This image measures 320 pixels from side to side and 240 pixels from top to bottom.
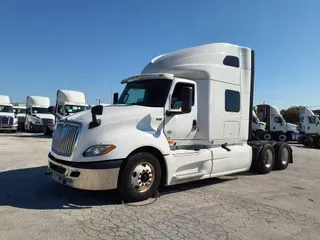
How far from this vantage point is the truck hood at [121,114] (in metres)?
5.61

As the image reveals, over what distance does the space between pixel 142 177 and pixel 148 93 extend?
1966 millimetres

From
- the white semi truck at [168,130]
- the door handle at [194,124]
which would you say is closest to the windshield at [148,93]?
the white semi truck at [168,130]

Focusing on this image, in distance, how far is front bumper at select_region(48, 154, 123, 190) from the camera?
17.3 ft

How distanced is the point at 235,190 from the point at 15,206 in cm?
468

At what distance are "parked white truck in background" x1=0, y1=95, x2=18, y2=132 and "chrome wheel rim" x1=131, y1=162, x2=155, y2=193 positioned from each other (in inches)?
998

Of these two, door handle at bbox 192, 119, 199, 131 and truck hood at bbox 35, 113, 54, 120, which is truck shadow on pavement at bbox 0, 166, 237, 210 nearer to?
door handle at bbox 192, 119, 199, 131

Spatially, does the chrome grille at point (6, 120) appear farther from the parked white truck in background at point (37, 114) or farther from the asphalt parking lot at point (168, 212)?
the asphalt parking lot at point (168, 212)

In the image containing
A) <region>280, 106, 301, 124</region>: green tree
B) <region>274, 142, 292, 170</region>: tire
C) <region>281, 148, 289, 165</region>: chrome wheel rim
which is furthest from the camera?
<region>280, 106, 301, 124</region>: green tree

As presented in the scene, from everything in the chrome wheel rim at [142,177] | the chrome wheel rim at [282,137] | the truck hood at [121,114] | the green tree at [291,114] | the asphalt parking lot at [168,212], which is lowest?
the asphalt parking lot at [168,212]

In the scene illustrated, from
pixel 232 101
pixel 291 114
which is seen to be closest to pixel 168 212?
pixel 232 101

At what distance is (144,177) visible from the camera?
581 centimetres

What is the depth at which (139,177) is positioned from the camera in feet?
18.8

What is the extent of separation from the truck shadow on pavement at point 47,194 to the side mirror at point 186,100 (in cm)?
189

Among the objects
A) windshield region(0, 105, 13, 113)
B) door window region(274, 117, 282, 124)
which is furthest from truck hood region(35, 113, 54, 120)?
door window region(274, 117, 282, 124)
